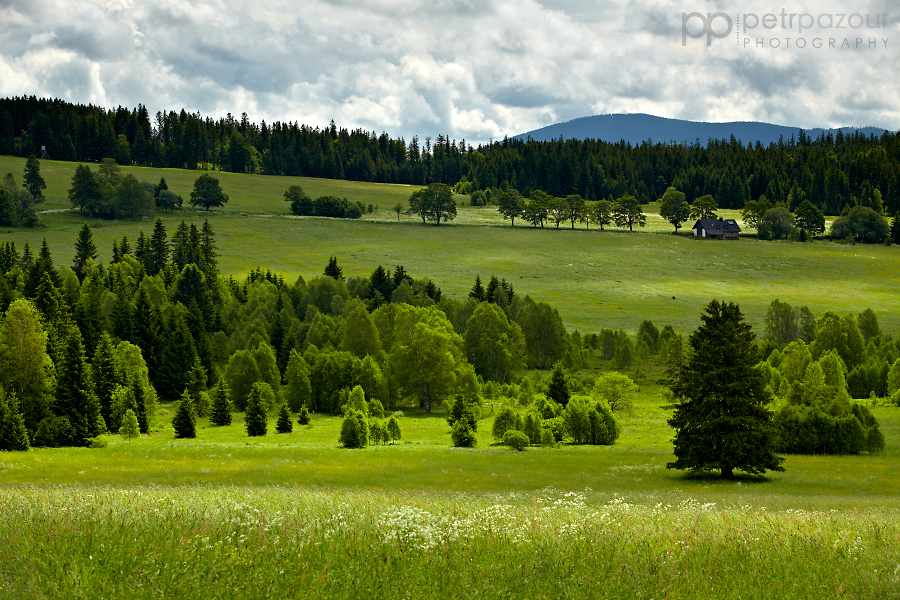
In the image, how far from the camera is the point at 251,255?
519 ft

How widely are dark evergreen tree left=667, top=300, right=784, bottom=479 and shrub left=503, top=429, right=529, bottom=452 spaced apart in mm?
16577

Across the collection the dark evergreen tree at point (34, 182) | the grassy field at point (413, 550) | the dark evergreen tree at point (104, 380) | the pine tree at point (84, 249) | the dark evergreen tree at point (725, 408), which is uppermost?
the dark evergreen tree at point (34, 182)

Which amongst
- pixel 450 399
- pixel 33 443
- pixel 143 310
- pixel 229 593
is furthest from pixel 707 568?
pixel 143 310

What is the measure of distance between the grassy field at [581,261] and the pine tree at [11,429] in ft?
291

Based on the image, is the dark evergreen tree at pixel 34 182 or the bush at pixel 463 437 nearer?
the bush at pixel 463 437

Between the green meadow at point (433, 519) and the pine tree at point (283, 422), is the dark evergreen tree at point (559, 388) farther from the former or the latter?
the pine tree at point (283, 422)

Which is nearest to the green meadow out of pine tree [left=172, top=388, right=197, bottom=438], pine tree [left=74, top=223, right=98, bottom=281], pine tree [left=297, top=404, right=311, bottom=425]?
pine tree [left=172, top=388, right=197, bottom=438]

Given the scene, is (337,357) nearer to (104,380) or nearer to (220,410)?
(220,410)

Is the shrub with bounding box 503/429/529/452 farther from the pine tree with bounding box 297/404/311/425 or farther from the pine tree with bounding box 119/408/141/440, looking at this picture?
the pine tree with bounding box 119/408/141/440

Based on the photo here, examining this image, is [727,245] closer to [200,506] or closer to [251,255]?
[251,255]

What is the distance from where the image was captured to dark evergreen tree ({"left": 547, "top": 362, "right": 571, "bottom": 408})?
7562 centimetres

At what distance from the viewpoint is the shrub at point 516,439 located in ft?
181

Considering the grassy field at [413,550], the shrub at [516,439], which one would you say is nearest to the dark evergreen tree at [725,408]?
the shrub at [516,439]

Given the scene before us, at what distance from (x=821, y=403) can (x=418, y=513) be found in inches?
2186
